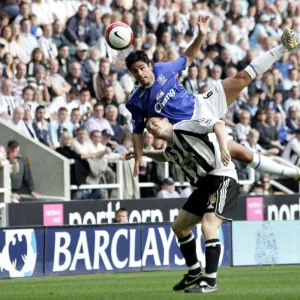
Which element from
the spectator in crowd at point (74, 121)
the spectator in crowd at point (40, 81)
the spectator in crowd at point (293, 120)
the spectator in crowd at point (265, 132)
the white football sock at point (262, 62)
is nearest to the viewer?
the white football sock at point (262, 62)

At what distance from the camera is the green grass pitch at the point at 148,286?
36.0ft

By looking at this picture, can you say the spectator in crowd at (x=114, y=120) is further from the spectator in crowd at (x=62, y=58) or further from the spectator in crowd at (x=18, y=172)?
the spectator in crowd at (x=18, y=172)

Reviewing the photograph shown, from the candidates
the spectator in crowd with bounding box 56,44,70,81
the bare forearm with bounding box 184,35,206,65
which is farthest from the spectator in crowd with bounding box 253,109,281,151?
the bare forearm with bounding box 184,35,206,65

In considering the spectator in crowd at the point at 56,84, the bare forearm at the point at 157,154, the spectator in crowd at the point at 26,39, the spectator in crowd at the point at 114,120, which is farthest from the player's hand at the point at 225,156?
the spectator in crowd at the point at 26,39

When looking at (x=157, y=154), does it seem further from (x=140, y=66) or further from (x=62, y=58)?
(x=62, y=58)

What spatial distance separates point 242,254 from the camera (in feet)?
58.6

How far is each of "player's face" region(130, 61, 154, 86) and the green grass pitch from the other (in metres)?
2.39

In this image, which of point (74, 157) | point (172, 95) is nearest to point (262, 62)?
point (172, 95)

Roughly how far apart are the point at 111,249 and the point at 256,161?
16.2 ft

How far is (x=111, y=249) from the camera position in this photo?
16703 millimetres

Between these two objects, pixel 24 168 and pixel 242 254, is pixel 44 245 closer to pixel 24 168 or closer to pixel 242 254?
pixel 24 168

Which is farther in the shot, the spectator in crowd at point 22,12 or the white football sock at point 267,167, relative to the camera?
the spectator in crowd at point 22,12

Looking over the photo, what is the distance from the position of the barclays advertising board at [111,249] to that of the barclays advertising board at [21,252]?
0.17m

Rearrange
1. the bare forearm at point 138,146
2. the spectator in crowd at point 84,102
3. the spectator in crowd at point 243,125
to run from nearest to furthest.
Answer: the bare forearm at point 138,146, the spectator in crowd at point 84,102, the spectator in crowd at point 243,125
